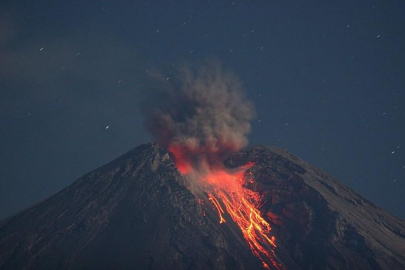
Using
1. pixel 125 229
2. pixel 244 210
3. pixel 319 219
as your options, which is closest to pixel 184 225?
pixel 125 229

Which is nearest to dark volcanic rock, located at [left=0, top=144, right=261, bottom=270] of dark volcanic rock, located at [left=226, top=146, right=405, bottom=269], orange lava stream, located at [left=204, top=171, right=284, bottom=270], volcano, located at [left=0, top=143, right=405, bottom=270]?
volcano, located at [left=0, top=143, right=405, bottom=270]

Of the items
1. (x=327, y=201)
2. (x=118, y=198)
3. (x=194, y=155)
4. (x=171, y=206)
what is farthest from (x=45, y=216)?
(x=327, y=201)

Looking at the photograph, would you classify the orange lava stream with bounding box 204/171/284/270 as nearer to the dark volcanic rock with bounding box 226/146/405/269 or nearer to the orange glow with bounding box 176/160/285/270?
the orange glow with bounding box 176/160/285/270

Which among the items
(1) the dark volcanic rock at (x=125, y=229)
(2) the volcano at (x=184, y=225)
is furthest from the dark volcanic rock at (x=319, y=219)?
(1) the dark volcanic rock at (x=125, y=229)

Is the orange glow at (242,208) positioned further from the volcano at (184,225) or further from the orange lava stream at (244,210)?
the volcano at (184,225)

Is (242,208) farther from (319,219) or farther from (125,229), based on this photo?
(125,229)

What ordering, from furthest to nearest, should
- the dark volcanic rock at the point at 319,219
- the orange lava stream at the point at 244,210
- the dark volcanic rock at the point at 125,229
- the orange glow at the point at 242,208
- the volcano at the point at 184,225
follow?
the orange glow at the point at 242,208
the orange lava stream at the point at 244,210
the dark volcanic rock at the point at 319,219
the volcano at the point at 184,225
the dark volcanic rock at the point at 125,229
